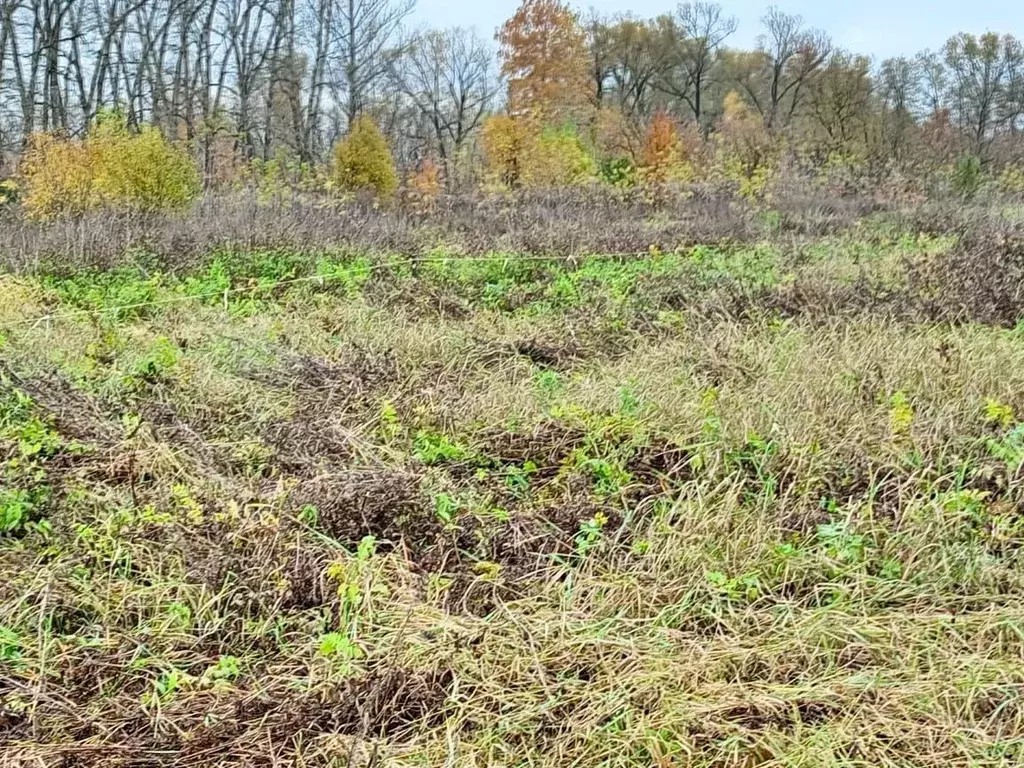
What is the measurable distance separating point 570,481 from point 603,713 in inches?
49.1

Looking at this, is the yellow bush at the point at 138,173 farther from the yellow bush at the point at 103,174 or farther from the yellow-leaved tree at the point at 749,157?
the yellow-leaved tree at the point at 749,157

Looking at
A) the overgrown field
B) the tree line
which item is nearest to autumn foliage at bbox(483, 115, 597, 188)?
the tree line

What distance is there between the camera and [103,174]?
1060 centimetres

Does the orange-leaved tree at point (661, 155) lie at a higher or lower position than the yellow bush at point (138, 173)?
higher

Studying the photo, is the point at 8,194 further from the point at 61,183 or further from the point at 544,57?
the point at 544,57

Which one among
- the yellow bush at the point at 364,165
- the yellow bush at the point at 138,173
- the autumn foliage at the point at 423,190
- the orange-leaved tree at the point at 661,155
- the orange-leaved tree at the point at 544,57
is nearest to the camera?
the yellow bush at the point at 138,173

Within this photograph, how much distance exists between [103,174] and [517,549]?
34.5 ft

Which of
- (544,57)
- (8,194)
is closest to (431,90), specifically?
(544,57)

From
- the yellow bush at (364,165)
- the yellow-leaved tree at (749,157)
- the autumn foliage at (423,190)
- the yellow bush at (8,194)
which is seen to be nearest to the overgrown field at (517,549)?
the yellow bush at (8,194)

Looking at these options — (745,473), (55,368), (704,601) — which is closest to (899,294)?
(745,473)

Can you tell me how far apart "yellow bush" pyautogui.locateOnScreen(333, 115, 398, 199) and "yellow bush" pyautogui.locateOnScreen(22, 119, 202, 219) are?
4.43 metres

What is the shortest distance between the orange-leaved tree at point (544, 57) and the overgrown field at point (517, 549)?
66.9 feet

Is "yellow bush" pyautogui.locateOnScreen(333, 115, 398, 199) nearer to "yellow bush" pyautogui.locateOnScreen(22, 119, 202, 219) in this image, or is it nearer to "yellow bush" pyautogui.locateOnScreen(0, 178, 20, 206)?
"yellow bush" pyautogui.locateOnScreen(22, 119, 202, 219)

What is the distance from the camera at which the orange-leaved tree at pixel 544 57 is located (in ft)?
76.0
